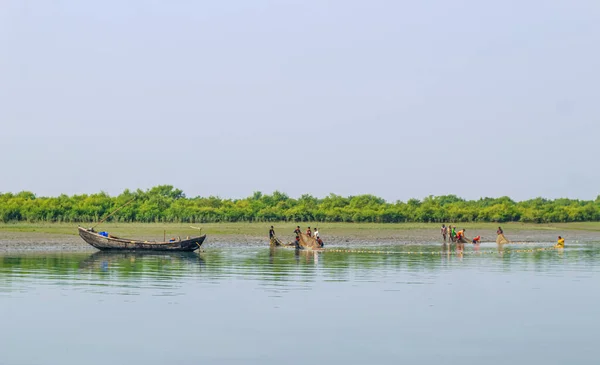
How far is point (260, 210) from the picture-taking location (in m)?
90.8

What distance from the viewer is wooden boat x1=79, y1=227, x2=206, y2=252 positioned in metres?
42.2

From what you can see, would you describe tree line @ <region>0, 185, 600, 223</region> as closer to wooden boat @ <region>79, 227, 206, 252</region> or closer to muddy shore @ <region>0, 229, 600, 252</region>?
muddy shore @ <region>0, 229, 600, 252</region>

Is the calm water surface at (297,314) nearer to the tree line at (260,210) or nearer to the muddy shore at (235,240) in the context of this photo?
the muddy shore at (235,240)

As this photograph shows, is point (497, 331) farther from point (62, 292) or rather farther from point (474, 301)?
point (62, 292)

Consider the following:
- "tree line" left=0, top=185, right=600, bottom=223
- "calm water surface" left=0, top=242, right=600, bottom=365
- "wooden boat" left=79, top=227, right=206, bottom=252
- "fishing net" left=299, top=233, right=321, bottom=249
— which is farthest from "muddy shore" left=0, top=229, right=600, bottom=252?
"tree line" left=0, top=185, right=600, bottom=223

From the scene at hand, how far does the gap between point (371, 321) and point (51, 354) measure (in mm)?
7136

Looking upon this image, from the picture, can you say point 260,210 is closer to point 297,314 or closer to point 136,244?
point 136,244

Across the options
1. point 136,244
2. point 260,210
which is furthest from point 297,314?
point 260,210

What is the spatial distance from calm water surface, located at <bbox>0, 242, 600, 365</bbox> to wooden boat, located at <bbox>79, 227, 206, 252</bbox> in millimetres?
8578

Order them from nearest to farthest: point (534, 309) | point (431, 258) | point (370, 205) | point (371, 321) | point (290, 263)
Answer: point (371, 321), point (534, 309), point (290, 263), point (431, 258), point (370, 205)

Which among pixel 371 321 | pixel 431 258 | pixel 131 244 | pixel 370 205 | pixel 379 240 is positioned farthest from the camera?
pixel 370 205

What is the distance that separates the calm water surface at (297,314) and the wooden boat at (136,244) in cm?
858

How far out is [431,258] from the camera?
127ft

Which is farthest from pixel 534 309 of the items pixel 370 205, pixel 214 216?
pixel 370 205
